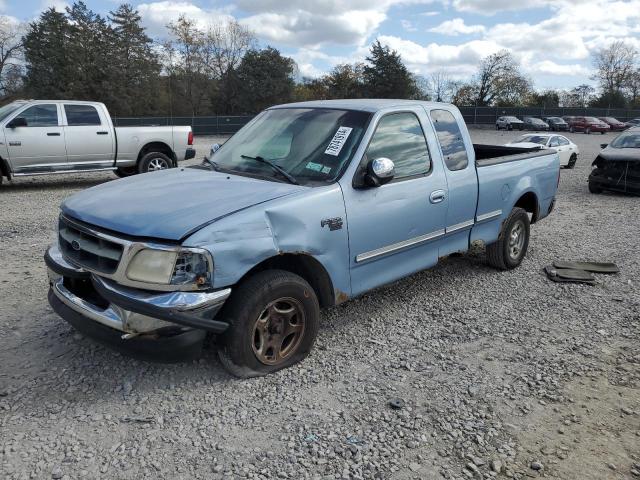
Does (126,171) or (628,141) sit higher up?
(628,141)

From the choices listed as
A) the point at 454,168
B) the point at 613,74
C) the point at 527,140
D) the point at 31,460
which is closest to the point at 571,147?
the point at 527,140

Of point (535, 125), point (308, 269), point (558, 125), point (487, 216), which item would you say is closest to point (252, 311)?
point (308, 269)

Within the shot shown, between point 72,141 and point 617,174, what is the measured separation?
477 inches

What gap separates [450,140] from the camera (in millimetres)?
4863

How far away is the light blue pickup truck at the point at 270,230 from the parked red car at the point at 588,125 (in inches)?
1857

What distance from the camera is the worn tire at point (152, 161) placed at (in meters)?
11.9

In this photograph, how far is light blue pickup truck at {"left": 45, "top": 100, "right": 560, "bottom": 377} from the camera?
3002mm

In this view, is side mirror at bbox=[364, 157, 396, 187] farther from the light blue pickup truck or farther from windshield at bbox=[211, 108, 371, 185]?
windshield at bbox=[211, 108, 371, 185]

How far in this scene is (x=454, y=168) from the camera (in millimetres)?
4770

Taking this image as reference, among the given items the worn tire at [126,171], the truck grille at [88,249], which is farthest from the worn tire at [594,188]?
the truck grille at [88,249]

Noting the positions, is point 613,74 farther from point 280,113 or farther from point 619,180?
point 280,113

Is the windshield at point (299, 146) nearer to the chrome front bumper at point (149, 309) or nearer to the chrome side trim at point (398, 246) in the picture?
the chrome side trim at point (398, 246)

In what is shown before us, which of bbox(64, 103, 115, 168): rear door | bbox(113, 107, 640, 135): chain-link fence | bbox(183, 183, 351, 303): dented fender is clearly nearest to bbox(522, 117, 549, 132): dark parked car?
bbox(113, 107, 640, 135): chain-link fence

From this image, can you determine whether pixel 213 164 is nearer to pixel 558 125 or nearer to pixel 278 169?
pixel 278 169
